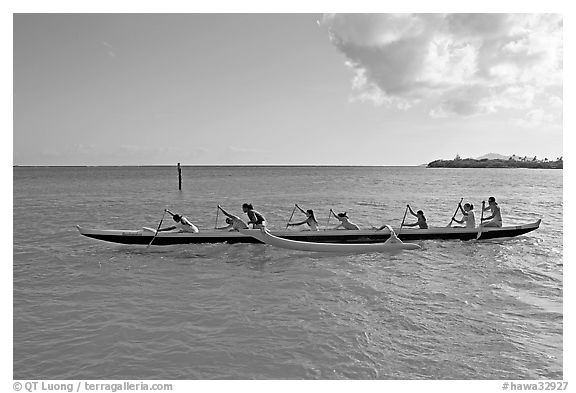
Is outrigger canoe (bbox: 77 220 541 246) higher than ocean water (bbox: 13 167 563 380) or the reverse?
higher

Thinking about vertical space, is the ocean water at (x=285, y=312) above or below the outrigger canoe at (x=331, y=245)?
below

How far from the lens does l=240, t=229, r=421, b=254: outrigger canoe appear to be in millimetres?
14547

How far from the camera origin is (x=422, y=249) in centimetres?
1527

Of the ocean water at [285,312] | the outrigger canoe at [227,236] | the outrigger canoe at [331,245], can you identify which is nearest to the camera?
the ocean water at [285,312]

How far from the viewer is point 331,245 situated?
14602 millimetres

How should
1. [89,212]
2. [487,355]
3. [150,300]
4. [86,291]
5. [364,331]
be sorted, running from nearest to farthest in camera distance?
[487,355] → [364,331] → [150,300] → [86,291] → [89,212]

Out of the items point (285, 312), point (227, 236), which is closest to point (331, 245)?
point (227, 236)

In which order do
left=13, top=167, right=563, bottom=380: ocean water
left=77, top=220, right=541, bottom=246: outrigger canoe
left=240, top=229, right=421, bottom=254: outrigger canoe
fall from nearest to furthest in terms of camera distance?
left=13, top=167, right=563, bottom=380: ocean water < left=240, top=229, right=421, bottom=254: outrigger canoe < left=77, top=220, right=541, bottom=246: outrigger canoe

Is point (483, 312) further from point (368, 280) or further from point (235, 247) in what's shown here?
point (235, 247)

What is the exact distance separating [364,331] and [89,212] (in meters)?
26.3

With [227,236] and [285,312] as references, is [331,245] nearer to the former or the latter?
[227,236]

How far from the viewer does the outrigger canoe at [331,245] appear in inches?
573

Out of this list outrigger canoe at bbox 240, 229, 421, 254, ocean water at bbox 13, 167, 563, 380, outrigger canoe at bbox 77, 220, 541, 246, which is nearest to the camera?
ocean water at bbox 13, 167, 563, 380
